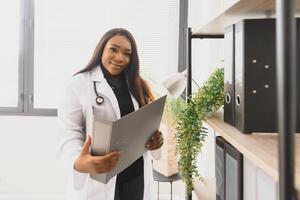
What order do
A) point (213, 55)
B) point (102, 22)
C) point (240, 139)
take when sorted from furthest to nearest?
point (102, 22), point (213, 55), point (240, 139)

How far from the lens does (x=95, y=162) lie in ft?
4.31

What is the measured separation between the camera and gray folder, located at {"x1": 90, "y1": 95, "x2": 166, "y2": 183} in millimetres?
1125

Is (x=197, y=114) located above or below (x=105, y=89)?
below

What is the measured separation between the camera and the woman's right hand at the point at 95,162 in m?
1.27

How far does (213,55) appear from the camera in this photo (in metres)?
2.31

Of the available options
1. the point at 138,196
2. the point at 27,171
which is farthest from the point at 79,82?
the point at 27,171

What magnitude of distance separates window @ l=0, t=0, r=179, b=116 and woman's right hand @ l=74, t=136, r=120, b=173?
4.80 ft

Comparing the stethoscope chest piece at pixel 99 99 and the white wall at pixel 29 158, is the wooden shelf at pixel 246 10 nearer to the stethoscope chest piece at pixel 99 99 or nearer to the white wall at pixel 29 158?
the stethoscope chest piece at pixel 99 99

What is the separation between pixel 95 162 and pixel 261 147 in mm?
761

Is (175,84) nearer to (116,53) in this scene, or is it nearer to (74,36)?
(116,53)

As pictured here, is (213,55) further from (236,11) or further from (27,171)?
(27,171)

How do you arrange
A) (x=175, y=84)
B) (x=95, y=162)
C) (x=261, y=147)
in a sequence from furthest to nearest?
1. (x=175, y=84)
2. (x=95, y=162)
3. (x=261, y=147)

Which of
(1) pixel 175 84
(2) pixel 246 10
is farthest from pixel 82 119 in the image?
(2) pixel 246 10

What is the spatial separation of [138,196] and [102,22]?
160 centimetres
